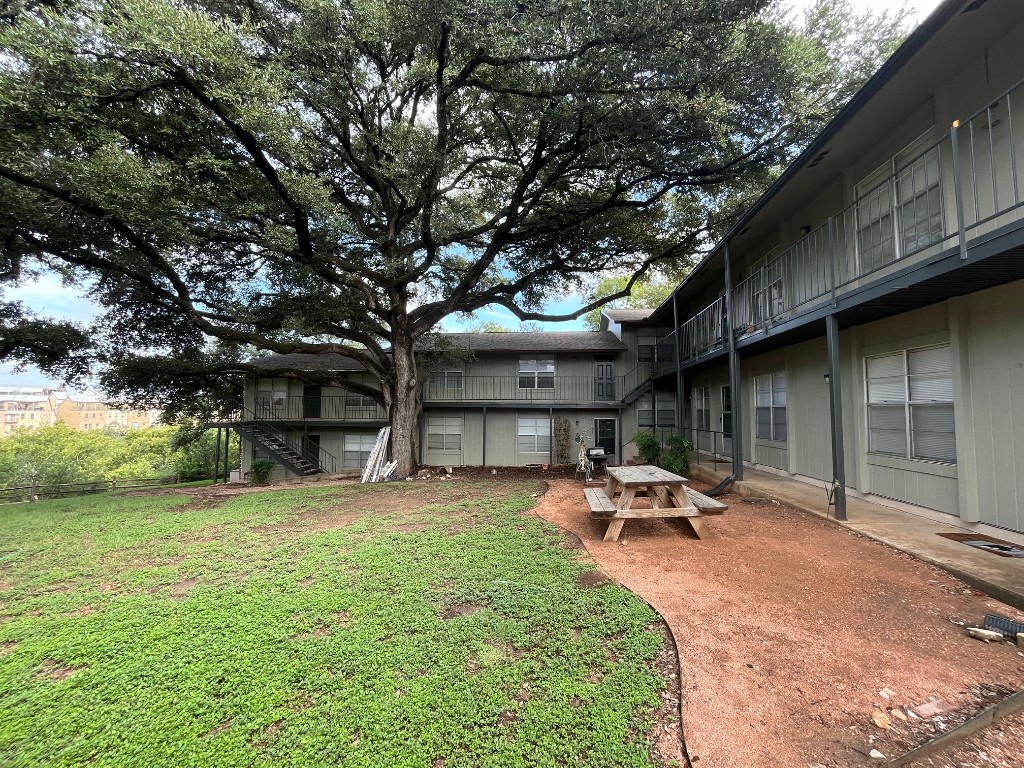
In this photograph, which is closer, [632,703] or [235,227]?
[632,703]

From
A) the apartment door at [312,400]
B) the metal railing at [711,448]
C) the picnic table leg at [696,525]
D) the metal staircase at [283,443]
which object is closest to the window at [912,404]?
the picnic table leg at [696,525]

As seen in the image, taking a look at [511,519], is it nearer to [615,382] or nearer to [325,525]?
[325,525]

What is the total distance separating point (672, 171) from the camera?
31.9 feet

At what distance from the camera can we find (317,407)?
16.5 m

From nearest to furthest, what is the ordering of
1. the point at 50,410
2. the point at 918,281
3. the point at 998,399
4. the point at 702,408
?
the point at 918,281
the point at 998,399
the point at 702,408
the point at 50,410

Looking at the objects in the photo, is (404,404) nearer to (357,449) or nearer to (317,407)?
(357,449)

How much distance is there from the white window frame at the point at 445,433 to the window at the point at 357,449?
8.23 feet

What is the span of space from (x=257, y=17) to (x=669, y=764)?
13000mm

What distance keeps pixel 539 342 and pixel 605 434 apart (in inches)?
177

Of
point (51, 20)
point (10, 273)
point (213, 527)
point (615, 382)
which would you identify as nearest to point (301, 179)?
point (51, 20)

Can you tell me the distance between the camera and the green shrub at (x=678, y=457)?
30.7 ft

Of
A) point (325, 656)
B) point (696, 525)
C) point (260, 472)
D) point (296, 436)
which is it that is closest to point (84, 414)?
point (296, 436)

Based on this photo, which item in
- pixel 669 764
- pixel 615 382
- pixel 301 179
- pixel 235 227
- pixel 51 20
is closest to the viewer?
pixel 669 764

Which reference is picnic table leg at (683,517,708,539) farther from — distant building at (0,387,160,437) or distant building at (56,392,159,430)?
distant building at (0,387,160,437)
